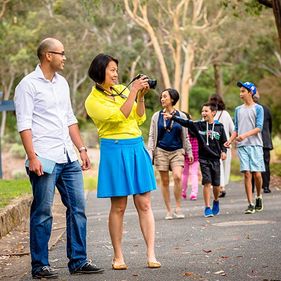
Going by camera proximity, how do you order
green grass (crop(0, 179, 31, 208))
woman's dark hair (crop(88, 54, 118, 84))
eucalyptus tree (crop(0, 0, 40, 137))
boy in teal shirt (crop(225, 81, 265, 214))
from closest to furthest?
woman's dark hair (crop(88, 54, 118, 84)), boy in teal shirt (crop(225, 81, 265, 214)), green grass (crop(0, 179, 31, 208)), eucalyptus tree (crop(0, 0, 40, 137))

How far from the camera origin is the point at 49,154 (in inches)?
312

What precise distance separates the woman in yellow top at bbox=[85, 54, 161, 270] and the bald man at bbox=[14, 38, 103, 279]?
22 cm

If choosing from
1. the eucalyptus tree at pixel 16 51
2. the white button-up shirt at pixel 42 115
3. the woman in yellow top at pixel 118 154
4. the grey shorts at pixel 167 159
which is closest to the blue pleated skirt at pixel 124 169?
the woman in yellow top at pixel 118 154

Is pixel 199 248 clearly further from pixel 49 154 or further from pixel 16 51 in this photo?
pixel 16 51

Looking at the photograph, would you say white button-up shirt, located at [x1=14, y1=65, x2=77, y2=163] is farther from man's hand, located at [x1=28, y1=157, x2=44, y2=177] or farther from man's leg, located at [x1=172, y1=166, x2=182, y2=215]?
man's leg, located at [x1=172, y1=166, x2=182, y2=215]

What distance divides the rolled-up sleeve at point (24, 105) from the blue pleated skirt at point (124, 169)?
800mm

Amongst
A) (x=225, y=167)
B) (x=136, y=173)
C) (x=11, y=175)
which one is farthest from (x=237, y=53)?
(x=136, y=173)

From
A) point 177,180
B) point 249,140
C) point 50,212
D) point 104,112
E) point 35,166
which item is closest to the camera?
point 35,166

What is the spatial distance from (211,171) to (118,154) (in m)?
5.47

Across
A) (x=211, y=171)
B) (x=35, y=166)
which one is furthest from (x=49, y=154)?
(x=211, y=171)

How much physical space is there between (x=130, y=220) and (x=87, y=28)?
3918 cm

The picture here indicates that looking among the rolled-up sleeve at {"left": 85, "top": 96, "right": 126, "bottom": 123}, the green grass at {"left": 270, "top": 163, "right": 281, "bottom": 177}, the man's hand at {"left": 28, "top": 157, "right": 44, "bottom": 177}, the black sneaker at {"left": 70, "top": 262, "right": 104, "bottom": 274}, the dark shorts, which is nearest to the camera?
the man's hand at {"left": 28, "top": 157, "right": 44, "bottom": 177}

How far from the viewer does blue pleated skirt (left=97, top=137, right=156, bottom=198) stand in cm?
826

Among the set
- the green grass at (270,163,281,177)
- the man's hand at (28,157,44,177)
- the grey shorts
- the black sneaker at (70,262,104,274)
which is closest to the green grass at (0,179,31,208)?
the grey shorts
